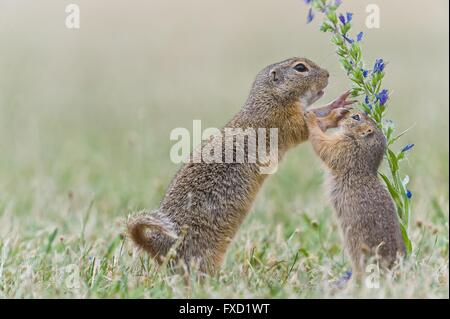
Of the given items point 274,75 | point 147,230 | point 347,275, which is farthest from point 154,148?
point 347,275

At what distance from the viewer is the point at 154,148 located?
34.2ft

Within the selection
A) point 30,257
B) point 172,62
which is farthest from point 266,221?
point 172,62

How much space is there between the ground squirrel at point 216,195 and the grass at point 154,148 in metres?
0.22

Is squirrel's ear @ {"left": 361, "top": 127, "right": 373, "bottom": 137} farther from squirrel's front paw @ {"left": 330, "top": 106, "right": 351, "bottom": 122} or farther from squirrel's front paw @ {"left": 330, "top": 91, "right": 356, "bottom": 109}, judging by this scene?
squirrel's front paw @ {"left": 330, "top": 91, "right": 356, "bottom": 109}

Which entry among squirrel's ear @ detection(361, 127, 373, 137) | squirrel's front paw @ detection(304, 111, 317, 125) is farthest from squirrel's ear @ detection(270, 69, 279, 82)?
squirrel's ear @ detection(361, 127, 373, 137)

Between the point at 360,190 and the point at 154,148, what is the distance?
5.50 m

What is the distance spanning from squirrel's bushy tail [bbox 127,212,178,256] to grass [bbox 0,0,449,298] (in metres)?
0.18

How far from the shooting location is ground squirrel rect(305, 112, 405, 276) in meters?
5.03

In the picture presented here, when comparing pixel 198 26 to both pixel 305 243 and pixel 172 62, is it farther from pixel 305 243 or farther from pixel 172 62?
pixel 305 243

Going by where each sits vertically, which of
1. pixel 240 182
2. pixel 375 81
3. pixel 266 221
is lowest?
pixel 266 221

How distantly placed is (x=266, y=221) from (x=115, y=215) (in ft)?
4.43

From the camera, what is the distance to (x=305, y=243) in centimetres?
672

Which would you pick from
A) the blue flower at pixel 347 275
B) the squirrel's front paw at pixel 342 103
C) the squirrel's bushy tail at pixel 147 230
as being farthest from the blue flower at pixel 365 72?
the squirrel's bushy tail at pixel 147 230

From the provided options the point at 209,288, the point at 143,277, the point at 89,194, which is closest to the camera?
the point at 209,288
